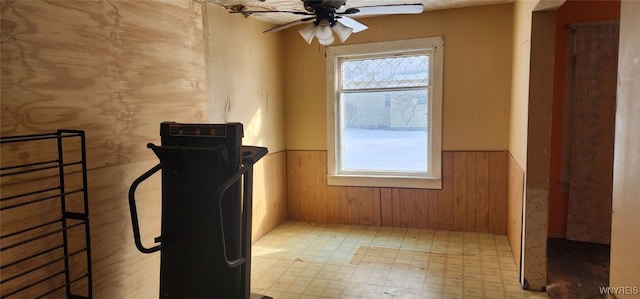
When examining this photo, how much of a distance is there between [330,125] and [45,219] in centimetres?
332

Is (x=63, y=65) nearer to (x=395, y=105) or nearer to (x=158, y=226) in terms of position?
(x=158, y=226)

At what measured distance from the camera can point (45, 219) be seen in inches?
61.4

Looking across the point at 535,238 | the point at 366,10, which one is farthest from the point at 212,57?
the point at 535,238

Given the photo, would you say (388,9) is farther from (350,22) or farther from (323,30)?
(323,30)

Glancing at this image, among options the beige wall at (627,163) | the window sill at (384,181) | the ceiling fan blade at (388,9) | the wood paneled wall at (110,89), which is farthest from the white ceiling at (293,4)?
the beige wall at (627,163)

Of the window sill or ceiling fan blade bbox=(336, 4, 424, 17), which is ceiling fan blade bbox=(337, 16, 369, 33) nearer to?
ceiling fan blade bbox=(336, 4, 424, 17)

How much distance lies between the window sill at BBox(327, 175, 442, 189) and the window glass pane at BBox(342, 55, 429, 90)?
3.40ft

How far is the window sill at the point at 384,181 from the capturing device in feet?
14.2

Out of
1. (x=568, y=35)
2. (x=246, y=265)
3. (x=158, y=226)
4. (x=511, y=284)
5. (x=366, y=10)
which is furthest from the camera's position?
(x=568, y=35)

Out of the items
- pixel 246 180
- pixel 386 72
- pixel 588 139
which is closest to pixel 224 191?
pixel 246 180

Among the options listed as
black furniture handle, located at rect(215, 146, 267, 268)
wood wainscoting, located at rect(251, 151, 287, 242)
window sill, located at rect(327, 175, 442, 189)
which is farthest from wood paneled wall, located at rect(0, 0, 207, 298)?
window sill, located at rect(327, 175, 442, 189)

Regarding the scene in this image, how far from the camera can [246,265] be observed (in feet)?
6.13

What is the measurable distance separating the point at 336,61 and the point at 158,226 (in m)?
2.98

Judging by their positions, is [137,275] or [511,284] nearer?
[137,275]
